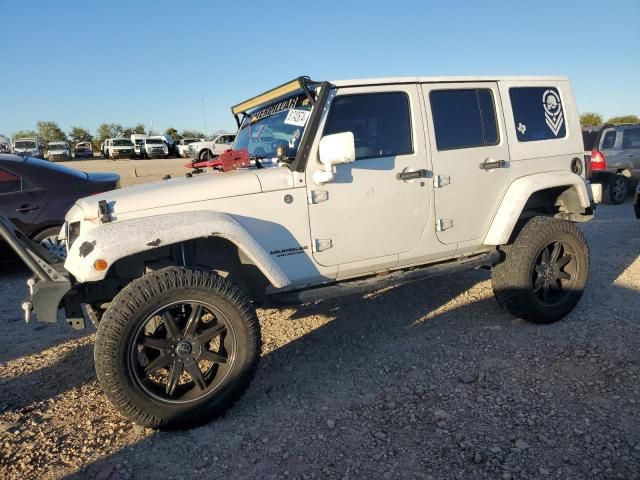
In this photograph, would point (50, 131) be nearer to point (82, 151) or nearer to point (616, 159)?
point (82, 151)

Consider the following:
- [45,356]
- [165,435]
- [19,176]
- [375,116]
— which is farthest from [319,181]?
[19,176]

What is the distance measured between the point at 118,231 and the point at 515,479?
8.11 feet

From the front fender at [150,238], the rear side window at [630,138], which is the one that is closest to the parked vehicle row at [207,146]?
the rear side window at [630,138]

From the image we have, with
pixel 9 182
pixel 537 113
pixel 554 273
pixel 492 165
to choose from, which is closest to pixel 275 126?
pixel 492 165

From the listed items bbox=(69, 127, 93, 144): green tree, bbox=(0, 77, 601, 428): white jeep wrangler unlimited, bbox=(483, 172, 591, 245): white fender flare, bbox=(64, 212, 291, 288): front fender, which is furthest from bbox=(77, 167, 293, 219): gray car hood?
bbox=(69, 127, 93, 144): green tree

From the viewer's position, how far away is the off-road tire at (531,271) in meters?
4.04

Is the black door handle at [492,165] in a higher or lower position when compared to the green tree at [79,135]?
lower

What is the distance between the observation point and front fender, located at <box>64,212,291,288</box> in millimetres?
2674

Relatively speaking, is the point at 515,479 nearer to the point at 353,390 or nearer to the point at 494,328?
the point at 353,390

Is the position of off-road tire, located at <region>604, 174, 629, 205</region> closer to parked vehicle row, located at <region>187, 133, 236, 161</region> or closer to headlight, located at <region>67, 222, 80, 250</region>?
headlight, located at <region>67, 222, 80, 250</region>

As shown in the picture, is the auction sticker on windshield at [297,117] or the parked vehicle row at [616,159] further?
the parked vehicle row at [616,159]

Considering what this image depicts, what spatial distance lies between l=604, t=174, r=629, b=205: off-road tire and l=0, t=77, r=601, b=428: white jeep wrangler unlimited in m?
7.47

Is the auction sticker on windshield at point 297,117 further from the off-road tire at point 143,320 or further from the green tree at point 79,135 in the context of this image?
the green tree at point 79,135

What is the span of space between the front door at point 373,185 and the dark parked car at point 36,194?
428 centimetres
